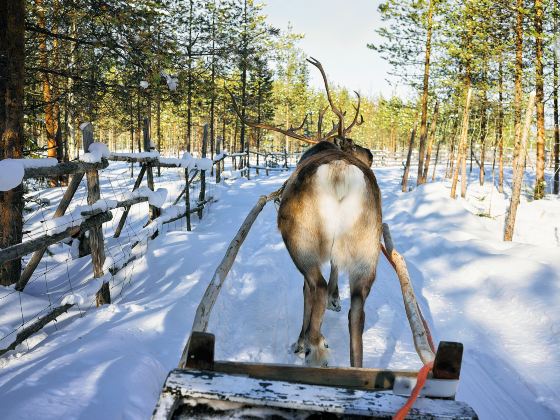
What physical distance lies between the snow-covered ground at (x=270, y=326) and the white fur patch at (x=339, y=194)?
1380mm

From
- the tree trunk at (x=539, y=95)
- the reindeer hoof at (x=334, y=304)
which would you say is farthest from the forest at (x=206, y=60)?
the reindeer hoof at (x=334, y=304)

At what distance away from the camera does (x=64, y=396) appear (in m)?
2.20

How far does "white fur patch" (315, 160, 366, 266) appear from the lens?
2.61 m

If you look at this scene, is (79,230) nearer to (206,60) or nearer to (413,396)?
(413,396)

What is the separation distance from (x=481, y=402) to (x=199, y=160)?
6828 millimetres

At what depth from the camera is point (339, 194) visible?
8.57 ft

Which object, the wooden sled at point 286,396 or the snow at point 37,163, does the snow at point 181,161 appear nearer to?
the snow at point 37,163

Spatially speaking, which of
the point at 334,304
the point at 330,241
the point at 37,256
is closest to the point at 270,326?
the point at 334,304

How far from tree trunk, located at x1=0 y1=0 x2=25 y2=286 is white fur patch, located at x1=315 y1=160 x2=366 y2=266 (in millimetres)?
3754

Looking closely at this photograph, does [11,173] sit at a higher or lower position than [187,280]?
higher

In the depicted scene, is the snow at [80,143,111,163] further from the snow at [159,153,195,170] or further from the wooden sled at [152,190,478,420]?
the wooden sled at [152,190,478,420]

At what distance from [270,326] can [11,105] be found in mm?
3837

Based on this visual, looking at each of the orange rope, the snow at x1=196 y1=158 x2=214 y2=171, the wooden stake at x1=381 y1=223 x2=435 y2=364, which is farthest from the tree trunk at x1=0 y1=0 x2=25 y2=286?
the orange rope

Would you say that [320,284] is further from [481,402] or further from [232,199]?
[232,199]
